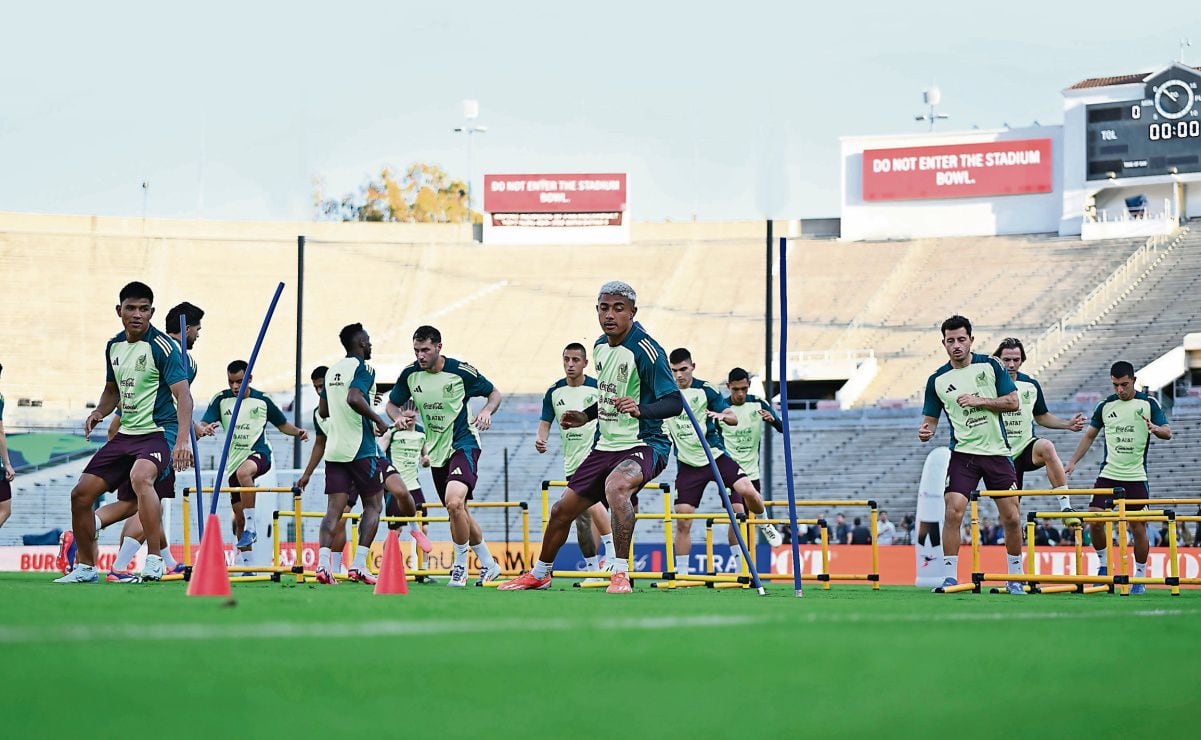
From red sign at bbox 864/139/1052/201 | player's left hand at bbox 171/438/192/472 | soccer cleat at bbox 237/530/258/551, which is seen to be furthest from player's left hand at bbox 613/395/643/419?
red sign at bbox 864/139/1052/201

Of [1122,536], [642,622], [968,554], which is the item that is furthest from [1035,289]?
[642,622]

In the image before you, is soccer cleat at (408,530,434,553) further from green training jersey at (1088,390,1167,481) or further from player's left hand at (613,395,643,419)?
green training jersey at (1088,390,1167,481)

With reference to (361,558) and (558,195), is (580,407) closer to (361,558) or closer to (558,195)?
(361,558)

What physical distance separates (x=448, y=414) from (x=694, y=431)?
350 cm

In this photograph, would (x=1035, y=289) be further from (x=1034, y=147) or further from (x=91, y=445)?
(x=91, y=445)

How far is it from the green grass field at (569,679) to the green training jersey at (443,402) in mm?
8497

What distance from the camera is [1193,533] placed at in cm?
3203

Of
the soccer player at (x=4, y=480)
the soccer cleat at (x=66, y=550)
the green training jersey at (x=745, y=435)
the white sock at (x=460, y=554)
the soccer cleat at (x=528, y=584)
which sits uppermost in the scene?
the green training jersey at (x=745, y=435)

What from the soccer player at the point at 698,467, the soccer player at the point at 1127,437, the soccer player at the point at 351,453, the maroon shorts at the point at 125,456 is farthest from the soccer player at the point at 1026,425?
the maroon shorts at the point at 125,456

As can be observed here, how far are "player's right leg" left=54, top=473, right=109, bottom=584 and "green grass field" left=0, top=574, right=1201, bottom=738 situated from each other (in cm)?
675

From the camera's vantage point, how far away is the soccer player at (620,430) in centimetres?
1145

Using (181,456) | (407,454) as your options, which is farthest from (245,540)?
(181,456)

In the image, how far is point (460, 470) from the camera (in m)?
14.1

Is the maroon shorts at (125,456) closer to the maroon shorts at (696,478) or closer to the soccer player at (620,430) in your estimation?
the soccer player at (620,430)
